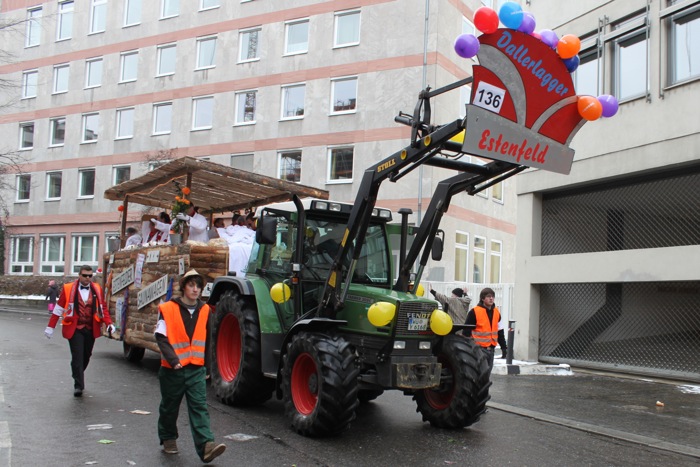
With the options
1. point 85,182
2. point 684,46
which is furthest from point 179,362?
point 85,182

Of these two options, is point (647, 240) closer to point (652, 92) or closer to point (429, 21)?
point (652, 92)

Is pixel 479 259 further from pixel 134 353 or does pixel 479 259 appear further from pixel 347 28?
pixel 134 353

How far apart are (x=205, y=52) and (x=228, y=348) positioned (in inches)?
1000

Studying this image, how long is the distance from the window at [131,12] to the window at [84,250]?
10922mm

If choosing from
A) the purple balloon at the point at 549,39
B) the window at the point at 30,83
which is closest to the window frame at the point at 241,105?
the window at the point at 30,83

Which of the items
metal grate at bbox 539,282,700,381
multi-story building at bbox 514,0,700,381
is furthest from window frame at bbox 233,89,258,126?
metal grate at bbox 539,282,700,381

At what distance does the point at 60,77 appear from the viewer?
37.6 meters

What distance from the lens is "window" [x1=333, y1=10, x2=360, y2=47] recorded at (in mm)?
28062

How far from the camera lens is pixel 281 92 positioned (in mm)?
29609

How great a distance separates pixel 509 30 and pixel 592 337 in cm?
1064

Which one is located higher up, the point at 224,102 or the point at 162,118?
the point at 224,102

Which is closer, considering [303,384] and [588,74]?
[303,384]

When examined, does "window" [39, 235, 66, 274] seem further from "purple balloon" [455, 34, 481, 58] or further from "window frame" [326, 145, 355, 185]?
"purple balloon" [455, 34, 481, 58]

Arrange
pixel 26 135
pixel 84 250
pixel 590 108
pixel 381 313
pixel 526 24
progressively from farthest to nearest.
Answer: pixel 26 135, pixel 84 250, pixel 381 313, pixel 590 108, pixel 526 24
